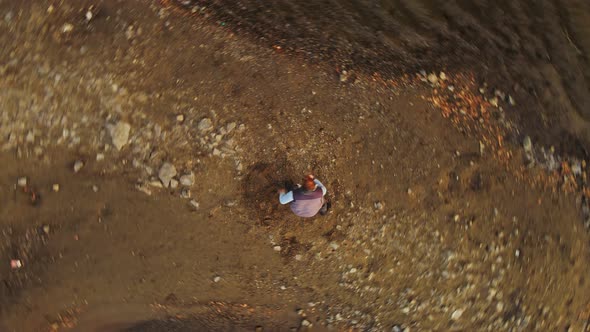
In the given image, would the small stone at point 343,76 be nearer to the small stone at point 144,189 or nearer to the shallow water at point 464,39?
the shallow water at point 464,39

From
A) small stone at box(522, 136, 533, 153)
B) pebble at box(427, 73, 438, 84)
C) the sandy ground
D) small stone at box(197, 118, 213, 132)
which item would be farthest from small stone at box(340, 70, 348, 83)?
small stone at box(522, 136, 533, 153)

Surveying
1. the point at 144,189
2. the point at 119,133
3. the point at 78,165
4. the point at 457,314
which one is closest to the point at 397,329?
the point at 457,314

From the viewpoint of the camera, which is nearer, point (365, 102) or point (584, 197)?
point (365, 102)

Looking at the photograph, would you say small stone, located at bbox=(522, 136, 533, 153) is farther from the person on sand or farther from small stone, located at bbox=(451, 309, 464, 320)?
the person on sand

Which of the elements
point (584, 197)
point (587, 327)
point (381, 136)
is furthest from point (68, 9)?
point (587, 327)

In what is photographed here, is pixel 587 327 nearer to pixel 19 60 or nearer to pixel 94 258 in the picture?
pixel 94 258

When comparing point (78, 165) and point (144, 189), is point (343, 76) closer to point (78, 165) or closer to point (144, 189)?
point (144, 189)

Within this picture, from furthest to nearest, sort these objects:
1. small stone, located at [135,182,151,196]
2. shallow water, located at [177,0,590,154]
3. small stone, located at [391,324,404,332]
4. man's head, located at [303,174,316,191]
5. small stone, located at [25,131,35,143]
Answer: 1. small stone, located at [391,324,404,332]
2. shallow water, located at [177,0,590,154]
3. small stone, located at [135,182,151,196]
4. small stone, located at [25,131,35,143]
5. man's head, located at [303,174,316,191]

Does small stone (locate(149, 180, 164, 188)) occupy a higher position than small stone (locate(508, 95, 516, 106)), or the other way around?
small stone (locate(508, 95, 516, 106))
